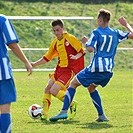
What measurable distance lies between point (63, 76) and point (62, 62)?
272mm

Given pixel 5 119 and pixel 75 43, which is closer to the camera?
pixel 5 119

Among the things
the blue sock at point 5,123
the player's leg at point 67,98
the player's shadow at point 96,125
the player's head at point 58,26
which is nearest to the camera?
the blue sock at point 5,123

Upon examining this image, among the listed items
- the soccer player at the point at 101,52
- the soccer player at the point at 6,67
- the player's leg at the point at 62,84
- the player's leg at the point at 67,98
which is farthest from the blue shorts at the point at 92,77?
the soccer player at the point at 6,67

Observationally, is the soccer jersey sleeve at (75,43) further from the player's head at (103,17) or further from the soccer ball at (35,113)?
the soccer ball at (35,113)

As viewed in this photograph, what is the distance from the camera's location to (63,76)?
1022 cm

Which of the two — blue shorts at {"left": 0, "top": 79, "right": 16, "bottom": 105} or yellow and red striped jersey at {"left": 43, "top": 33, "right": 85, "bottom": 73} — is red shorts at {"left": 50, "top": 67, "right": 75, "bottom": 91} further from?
blue shorts at {"left": 0, "top": 79, "right": 16, "bottom": 105}

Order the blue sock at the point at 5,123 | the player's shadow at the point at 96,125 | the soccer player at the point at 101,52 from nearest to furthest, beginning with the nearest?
the blue sock at the point at 5,123 → the player's shadow at the point at 96,125 → the soccer player at the point at 101,52

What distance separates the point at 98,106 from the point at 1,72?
3.13 m

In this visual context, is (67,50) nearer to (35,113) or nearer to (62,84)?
(62,84)

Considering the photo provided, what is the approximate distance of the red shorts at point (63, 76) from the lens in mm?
10153

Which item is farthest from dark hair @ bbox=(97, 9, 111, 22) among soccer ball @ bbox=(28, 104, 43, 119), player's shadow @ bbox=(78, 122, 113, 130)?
soccer ball @ bbox=(28, 104, 43, 119)

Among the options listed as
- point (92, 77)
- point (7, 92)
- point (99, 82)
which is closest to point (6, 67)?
point (7, 92)

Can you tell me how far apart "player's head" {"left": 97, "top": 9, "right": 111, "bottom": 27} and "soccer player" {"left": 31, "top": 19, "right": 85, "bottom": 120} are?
813 millimetres

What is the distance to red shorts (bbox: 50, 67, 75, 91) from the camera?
10153mm
